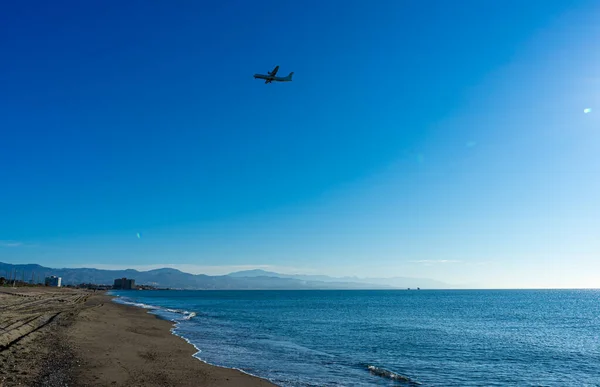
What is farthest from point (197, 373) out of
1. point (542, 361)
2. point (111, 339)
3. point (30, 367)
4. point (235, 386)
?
point (542, 361)

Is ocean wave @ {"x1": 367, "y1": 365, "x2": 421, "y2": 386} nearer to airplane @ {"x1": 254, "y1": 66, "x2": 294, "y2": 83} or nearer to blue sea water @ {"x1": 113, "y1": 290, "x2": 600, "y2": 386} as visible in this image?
blue sea water @ {"x1": 113, "y1": 290, "x2": 600, "y2": 386}

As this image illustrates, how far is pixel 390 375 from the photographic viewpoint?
76.3 ft

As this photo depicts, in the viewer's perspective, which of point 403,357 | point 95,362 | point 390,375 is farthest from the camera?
point 403,357

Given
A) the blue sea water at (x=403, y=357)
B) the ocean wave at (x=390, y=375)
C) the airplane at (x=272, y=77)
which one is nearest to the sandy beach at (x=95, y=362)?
the blue sea water at (x=403, y=357)

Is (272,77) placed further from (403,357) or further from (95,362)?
(95,362)

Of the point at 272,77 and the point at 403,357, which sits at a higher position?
the point at 272,77

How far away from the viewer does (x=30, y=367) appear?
54.4 ft

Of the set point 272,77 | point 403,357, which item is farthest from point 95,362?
point 272,77

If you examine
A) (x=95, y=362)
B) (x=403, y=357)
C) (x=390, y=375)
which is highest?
(x=95, y=362)

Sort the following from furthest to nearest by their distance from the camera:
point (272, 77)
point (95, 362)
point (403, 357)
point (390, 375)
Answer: point (272, 77)
point (403, 357)
point (390, 375)
point (95, 362)

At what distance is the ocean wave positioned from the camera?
22009mm

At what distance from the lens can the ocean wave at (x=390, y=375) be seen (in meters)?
22.0

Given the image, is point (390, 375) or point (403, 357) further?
point (403, 357)

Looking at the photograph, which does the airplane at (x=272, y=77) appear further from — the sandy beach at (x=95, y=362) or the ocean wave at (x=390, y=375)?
the ocean wave at (x=390, y=375)
